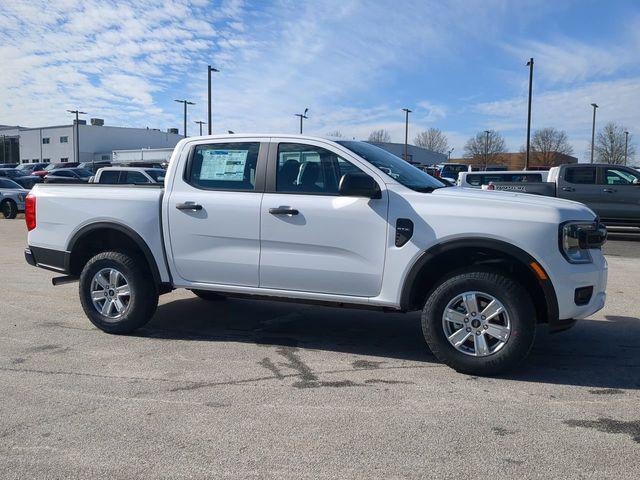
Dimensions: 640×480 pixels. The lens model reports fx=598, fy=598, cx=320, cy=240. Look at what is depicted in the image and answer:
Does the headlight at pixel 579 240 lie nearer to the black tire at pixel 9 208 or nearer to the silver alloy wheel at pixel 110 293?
the silver alloy wheel at pixel 110 293

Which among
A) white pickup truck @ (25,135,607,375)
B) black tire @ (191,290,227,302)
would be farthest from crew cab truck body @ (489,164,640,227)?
white pickup truck @ (25,135,607,375)

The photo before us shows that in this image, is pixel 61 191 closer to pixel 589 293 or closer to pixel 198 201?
pixel 198 201

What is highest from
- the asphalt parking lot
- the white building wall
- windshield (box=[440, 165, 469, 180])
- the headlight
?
the white building wall

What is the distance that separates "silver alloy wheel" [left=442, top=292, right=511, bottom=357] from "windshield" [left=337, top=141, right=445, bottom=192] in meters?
1.03

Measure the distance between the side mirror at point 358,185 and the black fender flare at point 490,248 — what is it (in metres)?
0.67

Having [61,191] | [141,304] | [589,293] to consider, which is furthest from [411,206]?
[61,191]

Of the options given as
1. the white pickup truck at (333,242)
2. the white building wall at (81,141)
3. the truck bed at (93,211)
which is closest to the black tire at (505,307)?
the white pickup truck at (333,242)

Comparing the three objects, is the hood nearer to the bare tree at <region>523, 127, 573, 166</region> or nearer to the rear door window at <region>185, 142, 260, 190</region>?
the rear door window at <region>185, 142, 260, 190</region>

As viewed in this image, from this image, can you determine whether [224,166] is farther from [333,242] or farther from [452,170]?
[452,170]

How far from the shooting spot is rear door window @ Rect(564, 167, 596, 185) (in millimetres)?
15062

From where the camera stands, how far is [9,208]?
20.8 metres

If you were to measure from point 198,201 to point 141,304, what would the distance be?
1199 mm

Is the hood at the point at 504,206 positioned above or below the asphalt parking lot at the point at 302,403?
above

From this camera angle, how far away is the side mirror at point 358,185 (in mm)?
4738
